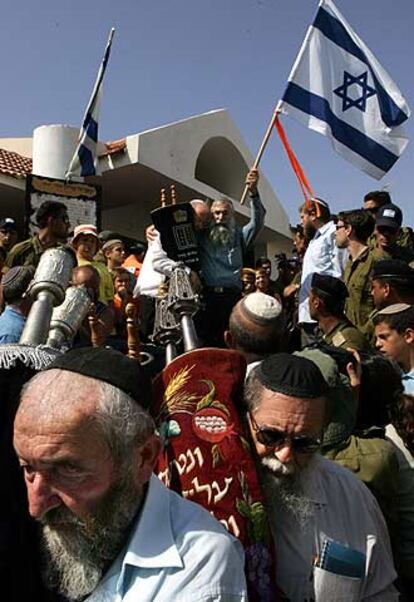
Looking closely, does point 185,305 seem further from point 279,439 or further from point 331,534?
point 331,534

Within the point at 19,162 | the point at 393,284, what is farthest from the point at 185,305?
the point at 19,162

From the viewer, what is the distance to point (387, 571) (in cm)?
203

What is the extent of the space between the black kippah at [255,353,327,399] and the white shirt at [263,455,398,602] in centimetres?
25

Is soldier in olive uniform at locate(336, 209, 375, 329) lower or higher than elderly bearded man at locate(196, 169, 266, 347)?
higher

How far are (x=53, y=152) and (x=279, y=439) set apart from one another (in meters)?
12.9

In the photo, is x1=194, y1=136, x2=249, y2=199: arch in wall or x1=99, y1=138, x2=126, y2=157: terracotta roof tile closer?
x1=99, y1=138, x2=126, y2=157: terracotta roof tile

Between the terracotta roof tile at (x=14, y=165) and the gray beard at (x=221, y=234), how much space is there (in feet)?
26.4

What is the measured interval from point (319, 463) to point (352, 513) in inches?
6.8

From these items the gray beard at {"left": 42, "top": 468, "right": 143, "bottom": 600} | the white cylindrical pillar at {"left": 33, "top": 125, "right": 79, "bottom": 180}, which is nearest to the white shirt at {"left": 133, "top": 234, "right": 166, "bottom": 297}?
the gray beard at {"left": 42, "top": 468, "right": 143, "bottom": 600}

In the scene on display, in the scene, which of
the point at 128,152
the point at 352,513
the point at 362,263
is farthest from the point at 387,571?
the point at 128,152

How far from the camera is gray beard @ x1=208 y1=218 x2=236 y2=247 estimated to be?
18.6ft

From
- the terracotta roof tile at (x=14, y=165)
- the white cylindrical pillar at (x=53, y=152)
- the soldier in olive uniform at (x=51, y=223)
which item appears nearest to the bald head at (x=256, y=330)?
the soldier in olive uniform at (x=51, y=223)

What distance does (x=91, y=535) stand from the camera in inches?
59.4

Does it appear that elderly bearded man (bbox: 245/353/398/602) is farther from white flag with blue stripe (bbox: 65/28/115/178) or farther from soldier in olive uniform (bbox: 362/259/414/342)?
white flag with blue stripe (bbox: 65/28/115/178)
